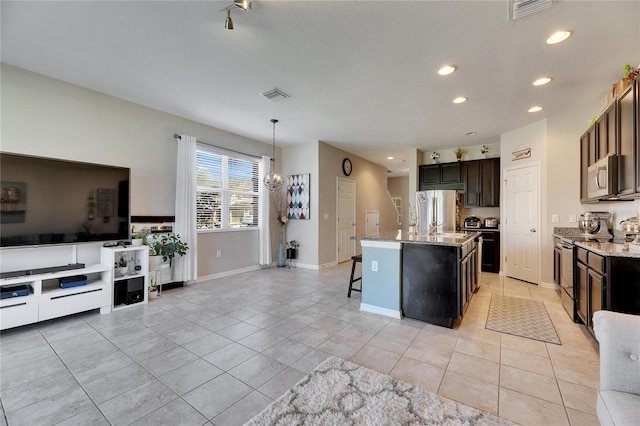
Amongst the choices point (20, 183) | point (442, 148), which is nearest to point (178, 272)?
point (20, 183)

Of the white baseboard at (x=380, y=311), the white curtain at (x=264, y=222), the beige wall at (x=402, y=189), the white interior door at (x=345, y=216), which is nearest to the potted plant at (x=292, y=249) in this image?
the white curtain at (x=264, y=222)

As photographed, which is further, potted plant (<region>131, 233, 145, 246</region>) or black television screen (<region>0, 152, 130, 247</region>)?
potted plant (<region>131, 233, 145, 246</region>)

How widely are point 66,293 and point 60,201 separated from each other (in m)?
1.04

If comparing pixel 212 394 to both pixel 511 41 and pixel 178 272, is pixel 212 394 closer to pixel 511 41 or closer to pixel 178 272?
pixel 178 272

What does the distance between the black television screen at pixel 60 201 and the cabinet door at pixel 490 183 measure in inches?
255

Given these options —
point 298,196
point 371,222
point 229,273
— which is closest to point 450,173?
point 371,222

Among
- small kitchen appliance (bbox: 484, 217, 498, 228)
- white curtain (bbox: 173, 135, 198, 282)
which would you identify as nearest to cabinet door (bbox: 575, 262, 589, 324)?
small kitchen appliance (bbox: 484, 217, 498, 228)

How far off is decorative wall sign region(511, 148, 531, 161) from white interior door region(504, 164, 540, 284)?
200mm

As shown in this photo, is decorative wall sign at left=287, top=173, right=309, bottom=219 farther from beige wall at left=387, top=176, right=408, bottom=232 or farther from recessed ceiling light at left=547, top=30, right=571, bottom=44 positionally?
beige wall at left=387, top=176, right=408, bottom=232

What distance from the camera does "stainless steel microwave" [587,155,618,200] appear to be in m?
2.58

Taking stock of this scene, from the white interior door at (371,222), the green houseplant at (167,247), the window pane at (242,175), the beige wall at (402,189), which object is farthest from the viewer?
the beige wall at (402,189)

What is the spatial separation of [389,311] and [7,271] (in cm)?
423

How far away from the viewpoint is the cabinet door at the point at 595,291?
220 cm

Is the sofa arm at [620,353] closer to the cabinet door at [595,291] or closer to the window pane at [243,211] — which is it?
the cabinet door at [595,291]
